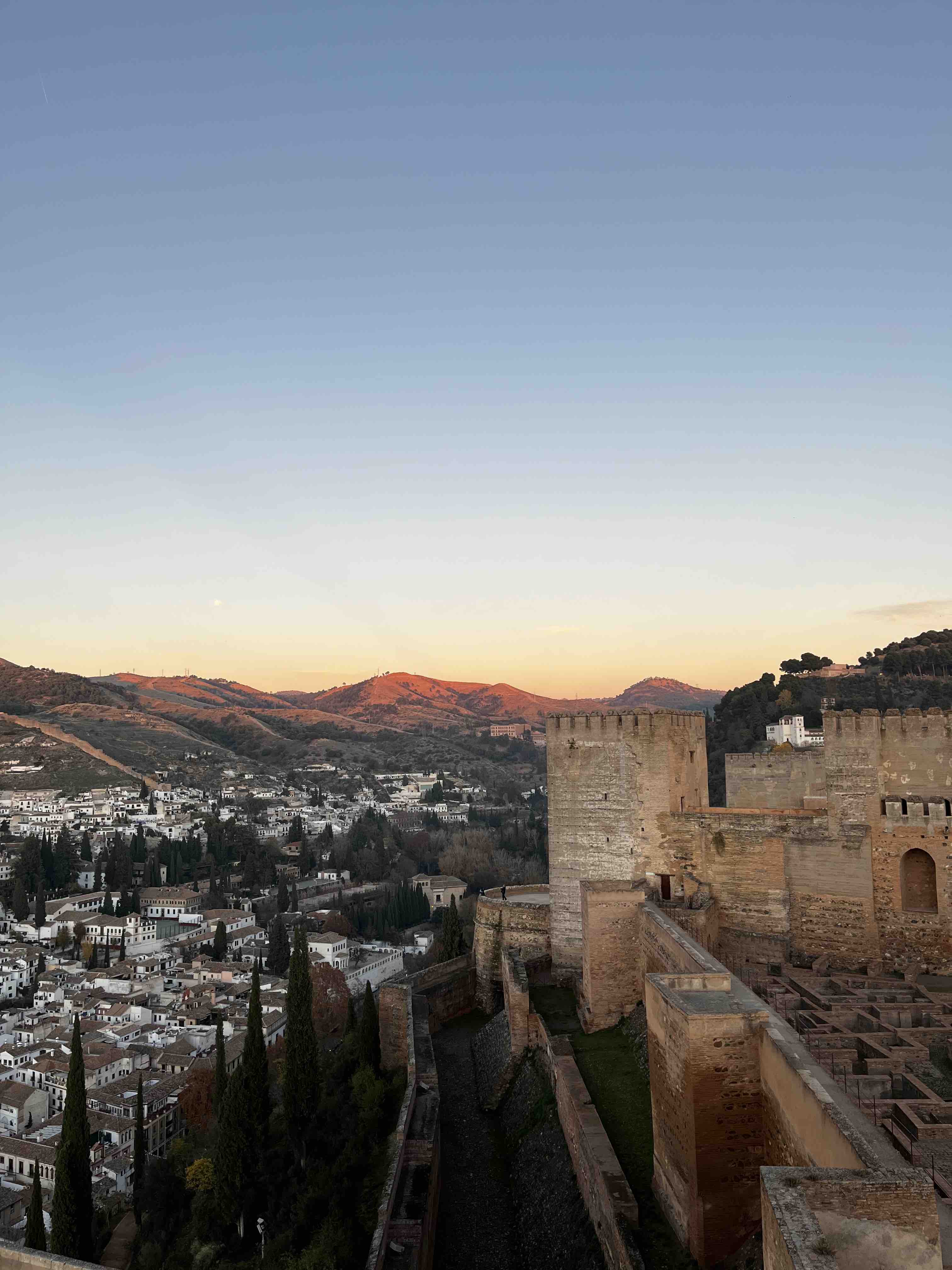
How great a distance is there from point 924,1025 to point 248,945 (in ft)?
156

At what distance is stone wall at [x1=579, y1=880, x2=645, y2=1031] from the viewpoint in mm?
13320

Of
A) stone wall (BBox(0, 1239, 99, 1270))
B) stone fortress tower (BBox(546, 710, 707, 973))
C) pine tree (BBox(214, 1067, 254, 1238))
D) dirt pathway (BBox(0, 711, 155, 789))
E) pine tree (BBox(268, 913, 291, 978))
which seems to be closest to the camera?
stone wall (BBox(0, 1239, 99, 1270))

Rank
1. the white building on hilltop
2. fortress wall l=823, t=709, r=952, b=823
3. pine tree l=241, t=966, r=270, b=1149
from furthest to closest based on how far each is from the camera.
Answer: the white building on hilltop < pine tree l=241, t=966, r=270, b=1149 < fortress wall l=823, t=709, r=952, b=823

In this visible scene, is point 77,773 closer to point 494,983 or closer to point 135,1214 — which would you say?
point 135,1214

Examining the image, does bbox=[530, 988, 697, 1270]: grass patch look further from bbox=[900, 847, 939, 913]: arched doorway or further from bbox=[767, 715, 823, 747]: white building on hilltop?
bbox=[767, 715, 823, 747]: white building on hilltop

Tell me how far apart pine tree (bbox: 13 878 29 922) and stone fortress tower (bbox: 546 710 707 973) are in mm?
54307

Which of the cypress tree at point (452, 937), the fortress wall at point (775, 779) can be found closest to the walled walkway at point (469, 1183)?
the fortress wall at point (775, 779)


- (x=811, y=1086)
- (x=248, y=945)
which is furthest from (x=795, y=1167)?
(x=248, y=945)

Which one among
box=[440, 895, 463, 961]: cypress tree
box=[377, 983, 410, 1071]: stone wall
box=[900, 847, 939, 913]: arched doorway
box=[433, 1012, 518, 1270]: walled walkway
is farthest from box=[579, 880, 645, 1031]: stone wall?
box=[440, 895, 463, 961]: cypress tree

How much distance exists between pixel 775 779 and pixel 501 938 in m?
6.16

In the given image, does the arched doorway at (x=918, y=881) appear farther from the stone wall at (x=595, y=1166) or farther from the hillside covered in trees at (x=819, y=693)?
the hillside covered in trees at (x=819, y=693)

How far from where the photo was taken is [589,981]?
44.2 ft

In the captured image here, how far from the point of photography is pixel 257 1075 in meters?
19.3

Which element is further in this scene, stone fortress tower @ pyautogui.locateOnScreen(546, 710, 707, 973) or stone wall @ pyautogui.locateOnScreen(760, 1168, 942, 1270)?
stone fortress tower @ pyautogui.locateOnScreen(546, 710, 707, 973)
